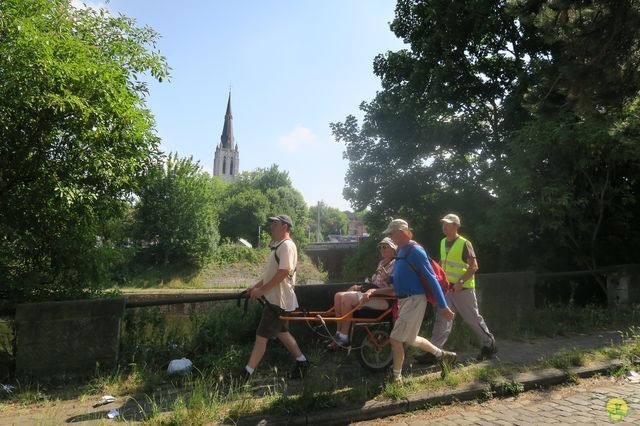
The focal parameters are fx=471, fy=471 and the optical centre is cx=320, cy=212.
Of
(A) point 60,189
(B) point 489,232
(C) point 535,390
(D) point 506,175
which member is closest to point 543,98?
(D) point 506,175

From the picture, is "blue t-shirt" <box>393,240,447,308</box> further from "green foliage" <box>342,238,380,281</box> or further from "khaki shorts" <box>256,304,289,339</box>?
"green foliage" <box>342,238,380,281</box>

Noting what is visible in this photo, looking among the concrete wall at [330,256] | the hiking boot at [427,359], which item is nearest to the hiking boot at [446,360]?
the hiking boot at [427,359]

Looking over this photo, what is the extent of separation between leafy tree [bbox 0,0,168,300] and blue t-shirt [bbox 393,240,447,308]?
358 cm

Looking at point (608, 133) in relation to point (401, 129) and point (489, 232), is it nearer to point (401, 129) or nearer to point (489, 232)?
point (489, 232)

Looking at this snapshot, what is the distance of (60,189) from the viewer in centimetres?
524

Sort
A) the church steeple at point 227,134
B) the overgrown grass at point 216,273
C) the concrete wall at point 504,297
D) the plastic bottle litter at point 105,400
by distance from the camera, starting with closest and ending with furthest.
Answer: the plastic bottle litter at point 105,400
the concrete wall at point 504,297
the overgrown grass at point 216,273
the church steeple at point 227,134

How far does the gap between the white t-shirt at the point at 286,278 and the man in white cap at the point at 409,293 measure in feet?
3.73

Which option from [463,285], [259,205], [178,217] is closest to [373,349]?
[463,285]

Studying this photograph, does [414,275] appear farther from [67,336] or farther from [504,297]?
[67,336]

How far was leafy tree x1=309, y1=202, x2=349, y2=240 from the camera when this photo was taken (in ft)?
364

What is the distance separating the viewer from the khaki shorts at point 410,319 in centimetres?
496

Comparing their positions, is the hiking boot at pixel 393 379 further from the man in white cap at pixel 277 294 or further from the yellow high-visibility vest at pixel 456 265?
the yellow high-visibility vest at pixel 456 265

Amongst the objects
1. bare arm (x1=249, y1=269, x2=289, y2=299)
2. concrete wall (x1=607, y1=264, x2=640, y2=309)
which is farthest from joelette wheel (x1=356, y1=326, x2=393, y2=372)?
concrete wall (x1=607, y1=264, x2=640, y2=309)

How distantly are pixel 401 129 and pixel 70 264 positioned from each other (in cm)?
1317
